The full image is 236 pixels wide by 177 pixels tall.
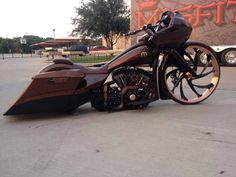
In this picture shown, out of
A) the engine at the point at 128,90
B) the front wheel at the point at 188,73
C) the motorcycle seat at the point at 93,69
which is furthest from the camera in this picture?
the front wheel at the point at 188,73

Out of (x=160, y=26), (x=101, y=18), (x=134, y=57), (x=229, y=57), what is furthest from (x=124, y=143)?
(x=101, y=18)

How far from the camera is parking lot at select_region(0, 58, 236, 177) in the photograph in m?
3.14

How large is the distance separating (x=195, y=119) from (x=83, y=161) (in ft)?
7.04

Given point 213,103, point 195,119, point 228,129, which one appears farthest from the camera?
point 213,103

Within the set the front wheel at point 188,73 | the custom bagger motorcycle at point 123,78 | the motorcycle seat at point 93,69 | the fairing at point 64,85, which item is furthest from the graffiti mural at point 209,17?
the motorcycle seat at point 93,69

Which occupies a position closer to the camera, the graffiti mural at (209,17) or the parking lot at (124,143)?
the parking lot at (124,143)

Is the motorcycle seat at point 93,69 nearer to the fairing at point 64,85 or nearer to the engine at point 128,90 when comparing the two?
the fairing at point 64,85

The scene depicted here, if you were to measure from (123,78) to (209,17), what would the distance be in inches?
604

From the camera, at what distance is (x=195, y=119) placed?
4.84 meters

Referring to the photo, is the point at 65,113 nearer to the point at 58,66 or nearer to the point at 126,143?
the point at 58,66

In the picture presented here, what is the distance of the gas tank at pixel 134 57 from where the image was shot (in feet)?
17.6

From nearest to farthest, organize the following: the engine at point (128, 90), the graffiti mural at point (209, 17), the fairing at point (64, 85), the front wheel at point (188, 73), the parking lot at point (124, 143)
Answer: the parking lot at point (124, 143) → the fairing at point (64, 85) → the engine at point (128, 90) → the front wheel at point (188, 73) → the graffiti mural at point (209, 17)

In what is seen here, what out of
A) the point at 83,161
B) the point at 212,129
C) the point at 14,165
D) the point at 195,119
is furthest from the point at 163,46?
the point at 14,165

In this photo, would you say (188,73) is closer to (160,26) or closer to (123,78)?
(160,26)
